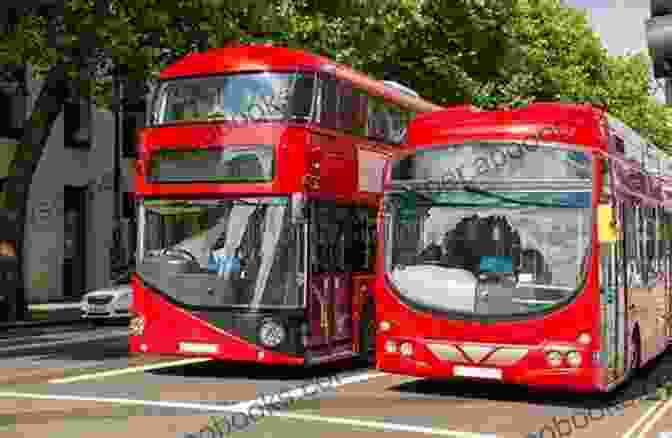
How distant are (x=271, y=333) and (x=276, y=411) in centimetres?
249

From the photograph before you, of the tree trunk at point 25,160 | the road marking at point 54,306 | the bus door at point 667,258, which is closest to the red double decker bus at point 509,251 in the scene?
the bus door at point 667,258

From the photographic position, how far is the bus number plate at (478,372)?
38.4 feet

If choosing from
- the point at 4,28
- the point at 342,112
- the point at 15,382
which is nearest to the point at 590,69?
the point at 4,28

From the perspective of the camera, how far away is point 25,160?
24.7m

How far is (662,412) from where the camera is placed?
11.7 meters

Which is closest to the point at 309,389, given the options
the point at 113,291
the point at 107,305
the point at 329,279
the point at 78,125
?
the point at 329,279

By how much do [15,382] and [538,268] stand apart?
243 inches

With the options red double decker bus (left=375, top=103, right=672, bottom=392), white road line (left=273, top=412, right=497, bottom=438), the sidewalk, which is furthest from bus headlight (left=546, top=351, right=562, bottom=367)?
the sidewalk

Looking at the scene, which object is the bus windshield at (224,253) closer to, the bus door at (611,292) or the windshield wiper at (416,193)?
the windshield wiper at (416,193)

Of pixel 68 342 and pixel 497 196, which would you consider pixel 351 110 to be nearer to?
pixel 497 196

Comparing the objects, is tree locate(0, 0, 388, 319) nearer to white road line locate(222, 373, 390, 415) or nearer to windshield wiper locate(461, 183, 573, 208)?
white road line locate(222, 373, 390, 415)

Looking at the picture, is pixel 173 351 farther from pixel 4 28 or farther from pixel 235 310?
pixel 4 28

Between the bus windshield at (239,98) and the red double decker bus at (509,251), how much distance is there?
1.68m

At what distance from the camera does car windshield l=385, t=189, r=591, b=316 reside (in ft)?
38.0
